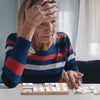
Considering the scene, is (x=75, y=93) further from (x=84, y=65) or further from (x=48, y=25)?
(x=84, y=65)

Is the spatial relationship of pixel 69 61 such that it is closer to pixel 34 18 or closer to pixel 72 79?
pixel 72 79

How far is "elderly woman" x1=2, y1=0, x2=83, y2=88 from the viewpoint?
4.03 ft

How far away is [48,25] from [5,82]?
415mm

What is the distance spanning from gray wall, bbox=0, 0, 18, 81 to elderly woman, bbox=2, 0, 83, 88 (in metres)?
2.68

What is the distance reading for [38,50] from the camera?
1.57 meters

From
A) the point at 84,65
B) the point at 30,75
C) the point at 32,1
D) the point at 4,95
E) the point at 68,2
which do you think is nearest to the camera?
the point at 4,95

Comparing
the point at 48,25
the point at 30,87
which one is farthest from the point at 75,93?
the point at 48,25

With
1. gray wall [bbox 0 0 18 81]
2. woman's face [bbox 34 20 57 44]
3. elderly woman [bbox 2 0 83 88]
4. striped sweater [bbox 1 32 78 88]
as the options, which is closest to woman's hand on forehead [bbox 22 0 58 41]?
elderly woman [bbox 2 0 83 88]

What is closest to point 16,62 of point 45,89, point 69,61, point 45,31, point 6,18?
point 45,89

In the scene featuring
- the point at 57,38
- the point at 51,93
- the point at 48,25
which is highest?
the point at 48,25

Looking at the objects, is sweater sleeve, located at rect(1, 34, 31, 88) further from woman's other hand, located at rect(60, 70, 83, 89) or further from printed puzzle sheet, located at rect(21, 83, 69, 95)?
woman's other hand, located at rect(60, 70, 83, 89)

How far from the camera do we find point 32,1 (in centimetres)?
141

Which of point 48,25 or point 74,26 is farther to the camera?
point 74,26

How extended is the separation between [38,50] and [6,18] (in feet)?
9.26
